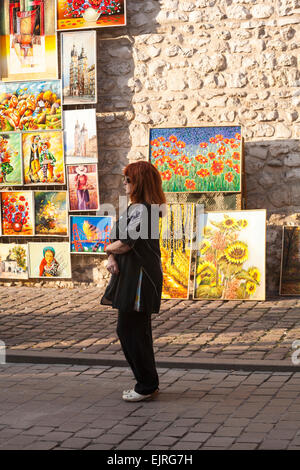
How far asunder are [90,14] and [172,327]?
Answer: 4327 mm

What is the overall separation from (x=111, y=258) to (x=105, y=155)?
484 centimetres

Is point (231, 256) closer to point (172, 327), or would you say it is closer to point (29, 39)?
point (172, 327)

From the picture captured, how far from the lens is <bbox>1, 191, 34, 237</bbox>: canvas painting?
1076cm

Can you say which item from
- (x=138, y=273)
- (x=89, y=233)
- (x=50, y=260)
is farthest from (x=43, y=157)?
(x=138, y=273)

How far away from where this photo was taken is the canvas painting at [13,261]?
10805 mm

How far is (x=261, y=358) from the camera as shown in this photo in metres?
6.76

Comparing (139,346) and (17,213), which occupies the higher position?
(17,213)

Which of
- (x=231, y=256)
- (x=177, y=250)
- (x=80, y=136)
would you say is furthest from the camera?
(x=80, y=136)

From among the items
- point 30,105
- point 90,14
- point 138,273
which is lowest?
point 138,273

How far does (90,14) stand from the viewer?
1026cm

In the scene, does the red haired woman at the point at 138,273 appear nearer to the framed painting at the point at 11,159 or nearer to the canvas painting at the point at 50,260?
the canvas painting at the point at 50,260

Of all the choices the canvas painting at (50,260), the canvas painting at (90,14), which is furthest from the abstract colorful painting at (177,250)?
the canvas painting at (90,14)

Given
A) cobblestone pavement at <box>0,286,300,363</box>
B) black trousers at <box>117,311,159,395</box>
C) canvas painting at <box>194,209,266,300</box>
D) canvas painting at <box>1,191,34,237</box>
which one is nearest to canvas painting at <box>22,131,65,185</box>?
canvas painting at <box>1,191,34,237</box>
